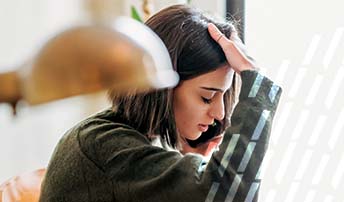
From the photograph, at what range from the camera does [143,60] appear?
0.42 m

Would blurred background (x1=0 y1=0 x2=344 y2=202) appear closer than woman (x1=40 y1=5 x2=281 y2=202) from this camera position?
No

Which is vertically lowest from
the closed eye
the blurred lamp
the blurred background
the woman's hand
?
the blurred background

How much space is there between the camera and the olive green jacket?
947mm

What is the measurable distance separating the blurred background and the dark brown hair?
30 cm

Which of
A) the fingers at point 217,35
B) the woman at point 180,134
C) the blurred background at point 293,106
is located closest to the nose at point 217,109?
the woman at point 180,134

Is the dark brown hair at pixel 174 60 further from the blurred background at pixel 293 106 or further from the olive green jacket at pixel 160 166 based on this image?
the blurred background at pixel 293 106

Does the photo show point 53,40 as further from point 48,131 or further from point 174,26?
point 48,131

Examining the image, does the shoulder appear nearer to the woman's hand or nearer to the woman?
the woman

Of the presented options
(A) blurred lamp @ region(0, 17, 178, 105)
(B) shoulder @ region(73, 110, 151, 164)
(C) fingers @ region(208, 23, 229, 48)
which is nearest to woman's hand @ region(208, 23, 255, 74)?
(C) fingers @ region(208, 23, 229, 48)

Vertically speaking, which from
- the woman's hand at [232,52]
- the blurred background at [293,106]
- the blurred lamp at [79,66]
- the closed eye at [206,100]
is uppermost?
the blurred lamp at [79,66]

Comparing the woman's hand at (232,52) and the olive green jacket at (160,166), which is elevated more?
the woman's hand at (232,52)

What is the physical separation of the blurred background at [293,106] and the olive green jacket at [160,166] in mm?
349

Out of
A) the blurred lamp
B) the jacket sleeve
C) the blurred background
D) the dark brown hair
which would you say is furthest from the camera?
the blurred background

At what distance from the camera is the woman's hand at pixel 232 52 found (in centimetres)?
106
